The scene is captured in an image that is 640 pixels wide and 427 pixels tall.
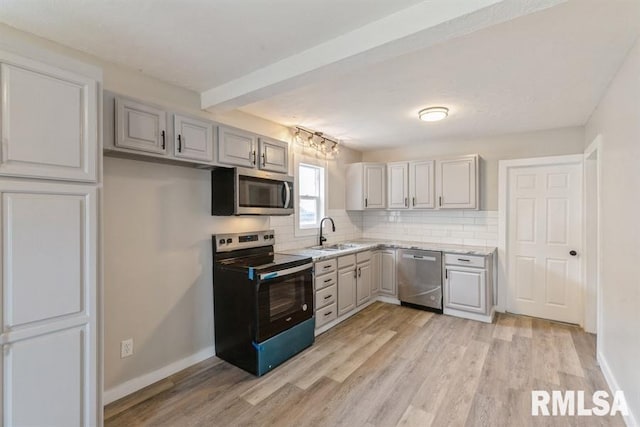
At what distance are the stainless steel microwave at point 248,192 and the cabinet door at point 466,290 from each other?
233cm

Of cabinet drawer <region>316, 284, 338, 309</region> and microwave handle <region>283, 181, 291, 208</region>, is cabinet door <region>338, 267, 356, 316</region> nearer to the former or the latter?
cabinet drawer <region>316, 284, 338, 309</region>

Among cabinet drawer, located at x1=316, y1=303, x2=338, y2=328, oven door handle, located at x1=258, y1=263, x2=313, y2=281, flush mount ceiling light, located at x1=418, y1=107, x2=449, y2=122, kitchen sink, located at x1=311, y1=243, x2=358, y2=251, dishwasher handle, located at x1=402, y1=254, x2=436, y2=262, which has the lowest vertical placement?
cabinet drawer, located at x1=316, y1=303, x2=338, y2=328

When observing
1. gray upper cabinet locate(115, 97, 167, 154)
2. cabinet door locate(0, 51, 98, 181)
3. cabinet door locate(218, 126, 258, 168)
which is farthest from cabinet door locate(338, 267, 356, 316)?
cabinet door locate(0, 51, 98, 181)

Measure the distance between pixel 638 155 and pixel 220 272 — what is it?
3.12m

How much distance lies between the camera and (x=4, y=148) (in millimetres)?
1339

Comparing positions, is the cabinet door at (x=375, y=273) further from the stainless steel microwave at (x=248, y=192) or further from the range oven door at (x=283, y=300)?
the stainless steel microwave at (x=248, y=192)

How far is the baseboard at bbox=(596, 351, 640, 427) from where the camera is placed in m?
1.87

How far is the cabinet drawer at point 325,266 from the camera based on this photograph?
3293 millimetres

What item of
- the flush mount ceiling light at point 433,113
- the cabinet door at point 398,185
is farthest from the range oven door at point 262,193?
the cabinet door at point 398,185

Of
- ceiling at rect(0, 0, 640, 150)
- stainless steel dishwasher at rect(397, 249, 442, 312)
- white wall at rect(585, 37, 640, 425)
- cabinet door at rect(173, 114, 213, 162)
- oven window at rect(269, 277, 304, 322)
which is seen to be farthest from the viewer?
stainless steel dishwasher at rect(397, 249, 442, 312)

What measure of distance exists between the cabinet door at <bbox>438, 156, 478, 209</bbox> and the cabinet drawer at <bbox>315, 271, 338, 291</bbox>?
6.12 ft

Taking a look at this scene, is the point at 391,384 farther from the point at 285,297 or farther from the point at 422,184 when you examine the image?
the point at 422,184

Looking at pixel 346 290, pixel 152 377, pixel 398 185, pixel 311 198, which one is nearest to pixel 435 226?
pixel 398 185

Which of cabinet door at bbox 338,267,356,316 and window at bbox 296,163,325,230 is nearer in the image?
cabinet door at bbox 338,267,356,316
